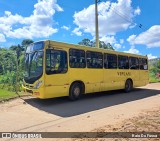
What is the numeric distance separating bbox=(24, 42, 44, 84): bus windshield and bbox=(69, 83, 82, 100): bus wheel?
2.12 metres

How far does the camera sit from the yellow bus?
11656mm

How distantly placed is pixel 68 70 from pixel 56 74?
2.91 feet

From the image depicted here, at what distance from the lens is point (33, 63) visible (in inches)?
480

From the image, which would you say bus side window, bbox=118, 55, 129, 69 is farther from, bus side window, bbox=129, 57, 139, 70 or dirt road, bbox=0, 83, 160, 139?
dirt road, bbox=0, 83, 160, 139

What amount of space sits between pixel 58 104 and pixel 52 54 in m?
2.48

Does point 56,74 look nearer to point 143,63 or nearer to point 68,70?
point 68,70

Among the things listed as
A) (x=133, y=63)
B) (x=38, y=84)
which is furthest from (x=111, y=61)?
(x=38, y=84)

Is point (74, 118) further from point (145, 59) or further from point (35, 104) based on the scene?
point (145, 59)

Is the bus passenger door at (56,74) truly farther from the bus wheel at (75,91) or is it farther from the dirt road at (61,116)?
the dirt road at (61,116)

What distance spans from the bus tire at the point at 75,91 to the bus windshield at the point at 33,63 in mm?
2112

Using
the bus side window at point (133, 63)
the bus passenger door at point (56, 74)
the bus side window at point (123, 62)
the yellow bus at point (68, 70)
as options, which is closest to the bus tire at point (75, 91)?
the yellow bus at point (68, 70)

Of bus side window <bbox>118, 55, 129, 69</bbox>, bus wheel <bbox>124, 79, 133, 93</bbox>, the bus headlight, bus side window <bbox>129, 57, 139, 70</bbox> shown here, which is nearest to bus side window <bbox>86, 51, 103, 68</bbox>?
bus side window <bbox>118, 55, 129, 69</bbox>

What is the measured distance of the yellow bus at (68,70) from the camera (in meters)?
11.7

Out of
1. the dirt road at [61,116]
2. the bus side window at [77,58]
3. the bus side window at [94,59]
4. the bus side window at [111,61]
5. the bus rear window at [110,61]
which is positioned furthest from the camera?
the bus side window at [111,61]
